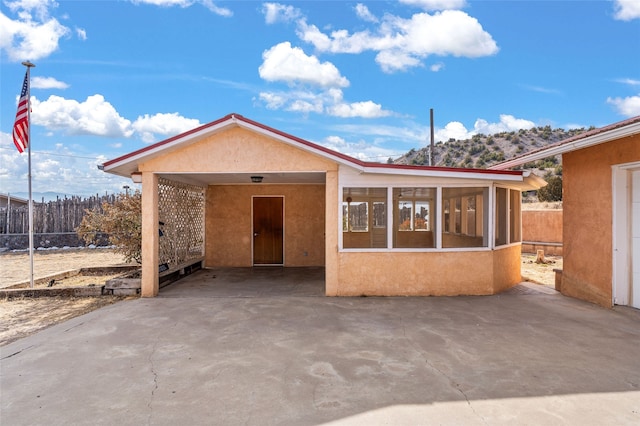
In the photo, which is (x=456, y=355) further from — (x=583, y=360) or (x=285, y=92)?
(x=285, y=92)

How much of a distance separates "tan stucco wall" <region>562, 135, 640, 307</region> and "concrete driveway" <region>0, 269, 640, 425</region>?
613 mm

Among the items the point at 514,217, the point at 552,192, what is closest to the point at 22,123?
the point at 514,217

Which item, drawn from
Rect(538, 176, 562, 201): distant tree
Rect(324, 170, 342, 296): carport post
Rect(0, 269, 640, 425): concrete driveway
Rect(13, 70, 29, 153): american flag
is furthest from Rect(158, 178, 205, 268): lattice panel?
Rect(538, 176, 562, 201): distant tree

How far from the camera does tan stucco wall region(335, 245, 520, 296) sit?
813 cm

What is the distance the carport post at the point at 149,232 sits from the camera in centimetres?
807

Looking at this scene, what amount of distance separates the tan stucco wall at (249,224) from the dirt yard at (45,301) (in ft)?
13.4

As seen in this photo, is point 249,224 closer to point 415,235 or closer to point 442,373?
point 415,235

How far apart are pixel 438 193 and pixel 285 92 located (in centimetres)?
2685

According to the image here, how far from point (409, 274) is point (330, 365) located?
13.3ft

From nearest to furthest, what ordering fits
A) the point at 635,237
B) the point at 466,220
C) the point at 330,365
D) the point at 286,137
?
the point at 330,365, the point at 635,237, the point at 286,137, the point at 466,220

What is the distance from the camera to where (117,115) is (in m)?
33.5

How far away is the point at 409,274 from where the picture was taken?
815 cm

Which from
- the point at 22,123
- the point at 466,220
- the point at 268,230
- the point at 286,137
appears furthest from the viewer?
the point at 268,230

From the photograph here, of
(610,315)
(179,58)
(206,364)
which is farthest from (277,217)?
(179,58)
